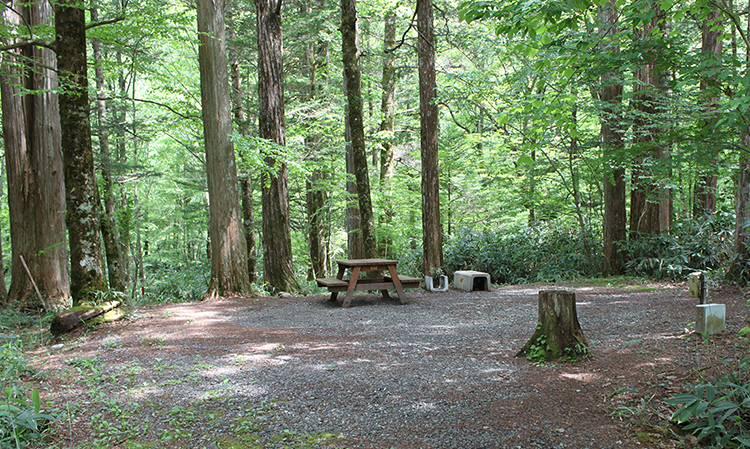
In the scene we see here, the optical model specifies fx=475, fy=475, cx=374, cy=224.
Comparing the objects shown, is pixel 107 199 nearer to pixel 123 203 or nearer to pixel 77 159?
pixel 123 203

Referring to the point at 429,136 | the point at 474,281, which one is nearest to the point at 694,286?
the point at 474,281

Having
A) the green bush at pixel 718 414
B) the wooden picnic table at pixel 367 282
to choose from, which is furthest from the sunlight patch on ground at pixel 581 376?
the wooden picnic table at pixel 367 282

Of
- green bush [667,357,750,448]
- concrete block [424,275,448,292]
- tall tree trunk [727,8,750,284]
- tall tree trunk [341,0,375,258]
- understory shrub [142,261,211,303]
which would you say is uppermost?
tall tree trunk [341,0,375,258]

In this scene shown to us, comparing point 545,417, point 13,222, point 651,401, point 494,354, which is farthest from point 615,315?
point 13,222

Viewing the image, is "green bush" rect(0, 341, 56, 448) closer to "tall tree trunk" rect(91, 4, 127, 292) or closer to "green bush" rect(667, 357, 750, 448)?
"green bush" rect(667, 357, 750, 448)

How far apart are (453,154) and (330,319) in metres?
9.93

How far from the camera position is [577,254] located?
1102 centimetres

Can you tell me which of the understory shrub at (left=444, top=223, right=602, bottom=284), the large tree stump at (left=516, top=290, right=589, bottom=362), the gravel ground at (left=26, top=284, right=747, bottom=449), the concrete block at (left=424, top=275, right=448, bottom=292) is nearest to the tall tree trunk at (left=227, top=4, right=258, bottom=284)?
the understory shrub at (left=444, top=223, right=602, bottom=284)

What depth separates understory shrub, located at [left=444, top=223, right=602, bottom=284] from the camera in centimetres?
1084

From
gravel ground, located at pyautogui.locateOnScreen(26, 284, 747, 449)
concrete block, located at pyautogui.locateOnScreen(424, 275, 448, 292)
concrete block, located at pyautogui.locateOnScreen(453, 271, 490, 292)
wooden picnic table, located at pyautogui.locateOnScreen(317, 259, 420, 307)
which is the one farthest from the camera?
concrete block, located at pyautogui.locateOnScreen(424, 275, 448, 292)

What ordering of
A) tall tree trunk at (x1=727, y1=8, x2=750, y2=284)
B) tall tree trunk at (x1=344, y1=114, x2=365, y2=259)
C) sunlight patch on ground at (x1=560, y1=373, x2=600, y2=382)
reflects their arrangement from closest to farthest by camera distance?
sunlight patch on ground at (x1=560, y1=373, x2=600, y2=382)
tall tree trunk at (x1=727, y1=8, x2=750, y2=284)
tall tree trunk at (x1=344, y1=114, x2=365, y2=259)

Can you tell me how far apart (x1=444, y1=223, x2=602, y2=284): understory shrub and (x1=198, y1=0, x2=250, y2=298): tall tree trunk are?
19.0 feet

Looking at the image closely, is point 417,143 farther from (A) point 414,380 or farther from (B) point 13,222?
(A) point 414,380

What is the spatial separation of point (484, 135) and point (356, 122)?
6164mm
